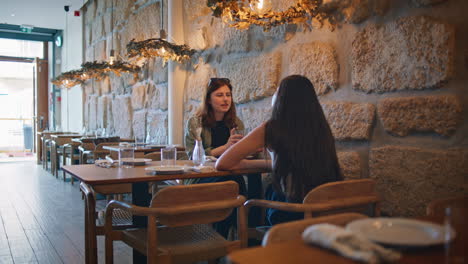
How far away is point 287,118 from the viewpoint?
186 centimetres

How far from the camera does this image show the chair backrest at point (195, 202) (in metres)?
1.57

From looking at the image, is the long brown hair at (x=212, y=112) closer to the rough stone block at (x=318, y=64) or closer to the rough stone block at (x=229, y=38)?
the rough stone block at (x=229, y=38)

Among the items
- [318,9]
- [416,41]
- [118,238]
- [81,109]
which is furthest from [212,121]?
[81,109]

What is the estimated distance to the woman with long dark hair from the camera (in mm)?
1818

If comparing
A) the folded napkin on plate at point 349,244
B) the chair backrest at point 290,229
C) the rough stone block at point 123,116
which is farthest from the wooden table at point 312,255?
the rough stone block at point 123,116

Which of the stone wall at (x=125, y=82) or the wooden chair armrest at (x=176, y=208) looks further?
the stone wall at (x=125, y=82)

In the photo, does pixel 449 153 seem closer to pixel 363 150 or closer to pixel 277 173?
pixel 363 150

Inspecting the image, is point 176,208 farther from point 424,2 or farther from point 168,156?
point 424,2

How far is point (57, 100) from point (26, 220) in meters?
7.50

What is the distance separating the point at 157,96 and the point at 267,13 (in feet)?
8.35

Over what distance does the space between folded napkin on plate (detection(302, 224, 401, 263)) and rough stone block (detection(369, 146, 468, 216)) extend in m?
1.15

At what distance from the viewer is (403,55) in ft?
6.41

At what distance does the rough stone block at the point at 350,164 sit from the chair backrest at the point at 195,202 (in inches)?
32.3

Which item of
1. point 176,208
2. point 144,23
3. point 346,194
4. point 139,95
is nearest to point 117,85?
point 139,95
